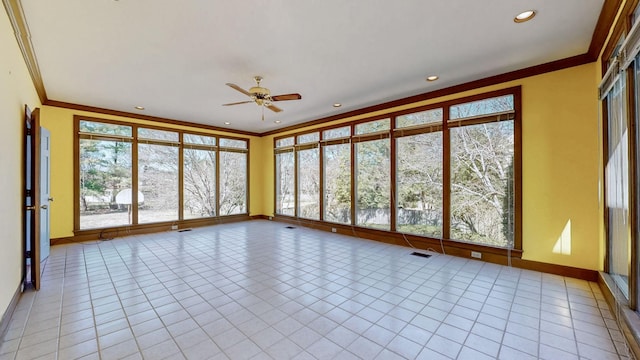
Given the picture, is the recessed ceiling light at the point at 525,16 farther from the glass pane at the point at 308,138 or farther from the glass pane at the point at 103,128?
the glass pane at the point at 103,128

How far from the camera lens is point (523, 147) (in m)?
3.78

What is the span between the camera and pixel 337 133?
636 cm

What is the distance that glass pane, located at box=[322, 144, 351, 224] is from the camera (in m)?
6.15

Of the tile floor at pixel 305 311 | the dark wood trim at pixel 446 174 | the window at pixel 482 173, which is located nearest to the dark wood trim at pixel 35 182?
the tile floor at pixel 305 311

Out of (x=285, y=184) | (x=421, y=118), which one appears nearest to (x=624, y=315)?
(x=421, y=118)

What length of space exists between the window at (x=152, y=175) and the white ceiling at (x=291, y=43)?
4.39 ft

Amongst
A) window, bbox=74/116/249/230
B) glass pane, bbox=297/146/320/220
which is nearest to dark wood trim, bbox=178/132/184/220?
window, bbox=74/116/249/230

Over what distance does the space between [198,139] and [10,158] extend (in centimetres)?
458

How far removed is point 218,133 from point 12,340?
5.97 meters

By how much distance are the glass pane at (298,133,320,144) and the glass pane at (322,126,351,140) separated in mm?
298

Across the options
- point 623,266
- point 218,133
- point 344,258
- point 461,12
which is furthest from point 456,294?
point 218,133

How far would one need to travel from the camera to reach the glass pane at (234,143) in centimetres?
761

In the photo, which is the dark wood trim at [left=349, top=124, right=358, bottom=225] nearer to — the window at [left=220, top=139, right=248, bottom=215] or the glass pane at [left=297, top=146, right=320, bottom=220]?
the glass pane at [left=297, top=146, right=320, bottom=220]

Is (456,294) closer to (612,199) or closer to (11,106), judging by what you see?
(612,199)
